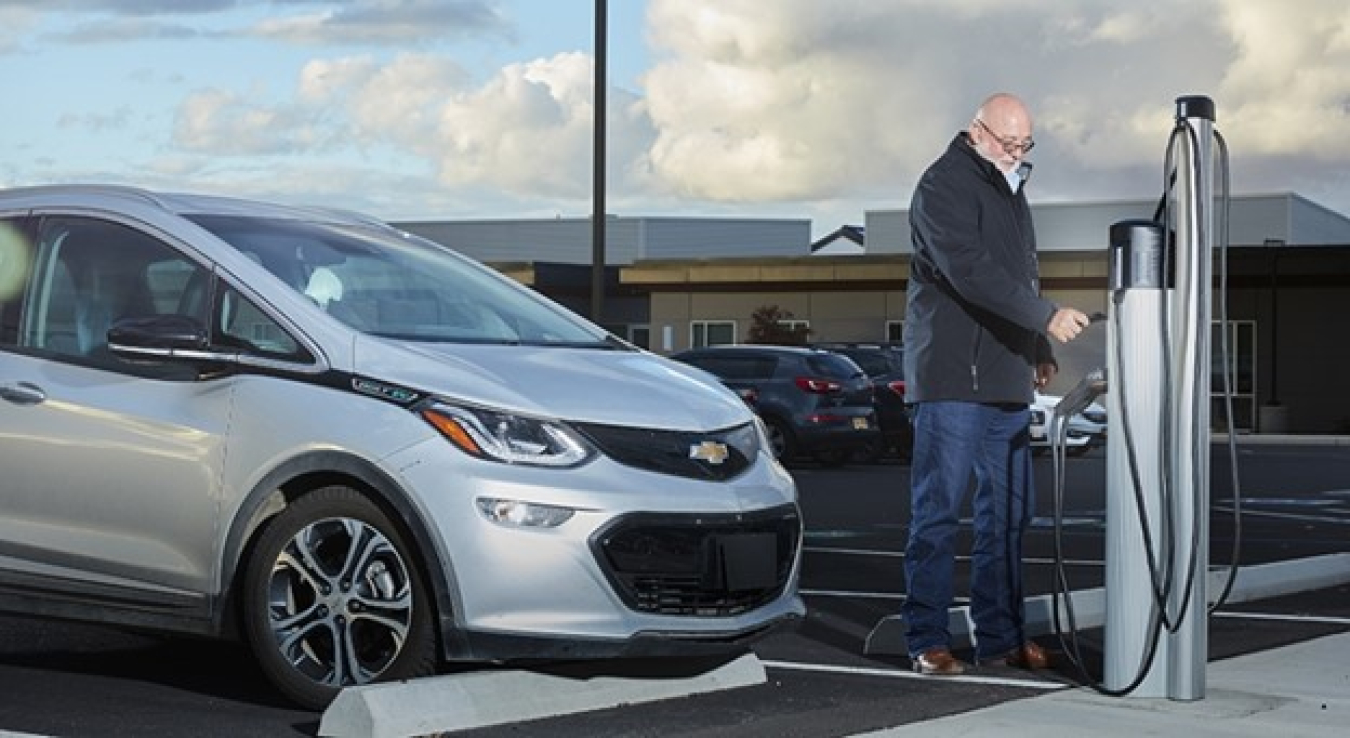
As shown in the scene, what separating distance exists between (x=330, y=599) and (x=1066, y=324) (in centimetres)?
247

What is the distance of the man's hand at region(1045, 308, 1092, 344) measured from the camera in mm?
7090

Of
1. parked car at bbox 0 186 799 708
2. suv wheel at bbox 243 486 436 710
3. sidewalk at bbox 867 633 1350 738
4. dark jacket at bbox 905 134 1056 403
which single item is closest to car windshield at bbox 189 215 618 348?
parked car at bbox 0 186 799 708

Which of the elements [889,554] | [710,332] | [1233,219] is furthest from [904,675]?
[1233,219]

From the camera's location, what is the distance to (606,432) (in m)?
6.57

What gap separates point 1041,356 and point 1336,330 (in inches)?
1590

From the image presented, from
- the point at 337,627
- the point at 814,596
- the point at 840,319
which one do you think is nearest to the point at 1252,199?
the point at 840,319

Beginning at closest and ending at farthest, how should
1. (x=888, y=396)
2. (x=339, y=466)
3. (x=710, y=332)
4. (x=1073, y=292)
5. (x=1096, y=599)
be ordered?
1. (x=339, y=466)
2. (x=1096, y=599)
3. (x=888, y=396)
4. (x=1073, y=292)
5. (x=710, y=332)

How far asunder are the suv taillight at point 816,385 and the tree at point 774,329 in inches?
907

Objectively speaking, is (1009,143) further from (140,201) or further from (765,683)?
(140,201)

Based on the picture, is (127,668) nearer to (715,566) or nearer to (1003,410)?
(715,566)

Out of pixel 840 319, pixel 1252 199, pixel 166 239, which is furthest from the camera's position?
pixel 1252 199

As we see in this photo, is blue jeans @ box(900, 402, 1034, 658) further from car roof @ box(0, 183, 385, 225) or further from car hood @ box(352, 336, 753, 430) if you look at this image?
car roof @ box(0, 183, 385, 225)

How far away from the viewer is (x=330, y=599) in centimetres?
668

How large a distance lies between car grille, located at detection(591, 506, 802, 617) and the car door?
4.30 feet
